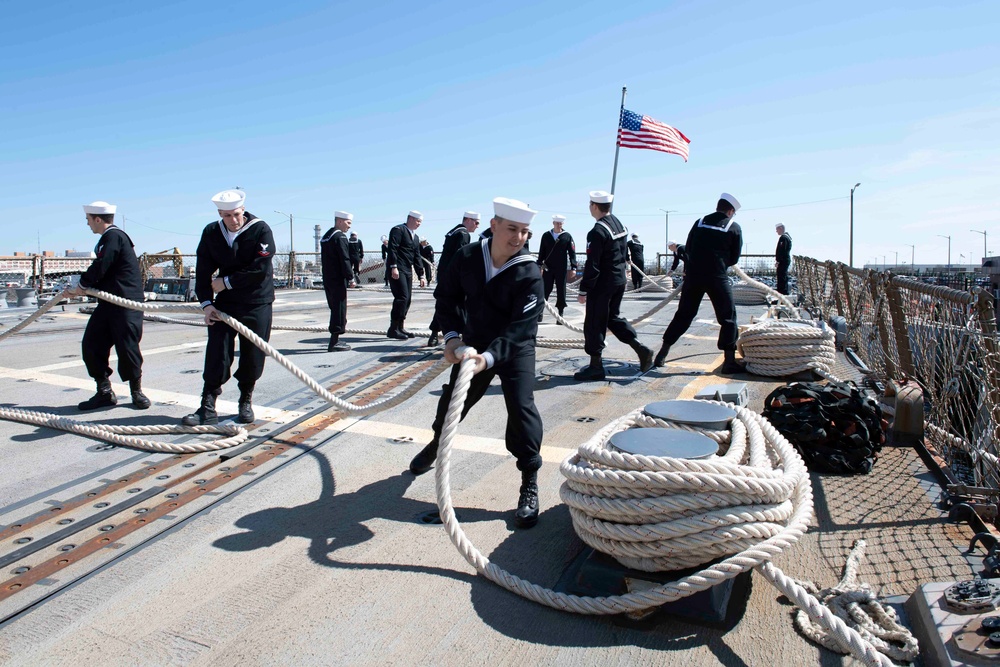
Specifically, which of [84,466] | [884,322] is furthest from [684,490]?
[884,322]

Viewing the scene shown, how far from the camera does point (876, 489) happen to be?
12.5 feet

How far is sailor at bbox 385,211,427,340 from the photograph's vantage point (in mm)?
9945

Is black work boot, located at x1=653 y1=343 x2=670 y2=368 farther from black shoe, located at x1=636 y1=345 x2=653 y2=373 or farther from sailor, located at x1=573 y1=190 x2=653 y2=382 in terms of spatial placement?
sailor, located at x1=573 y1=190 x2=653 y2=382

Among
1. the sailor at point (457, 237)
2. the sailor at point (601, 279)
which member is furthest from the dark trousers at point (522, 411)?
the sailor at point (457, 237)

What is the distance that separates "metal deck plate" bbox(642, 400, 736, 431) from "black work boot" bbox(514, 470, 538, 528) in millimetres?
684

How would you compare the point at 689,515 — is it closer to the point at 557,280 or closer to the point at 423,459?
the point at 423,459

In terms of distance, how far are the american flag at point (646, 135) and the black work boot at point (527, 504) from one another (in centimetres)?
Answer: 1544

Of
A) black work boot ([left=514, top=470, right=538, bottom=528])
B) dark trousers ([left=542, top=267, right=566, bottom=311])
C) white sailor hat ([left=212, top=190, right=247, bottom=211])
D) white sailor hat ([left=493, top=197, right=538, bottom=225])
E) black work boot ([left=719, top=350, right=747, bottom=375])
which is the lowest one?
black work boot ([left=514, top=470, right=538, bottom=528])

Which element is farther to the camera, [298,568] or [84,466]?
[84,466]

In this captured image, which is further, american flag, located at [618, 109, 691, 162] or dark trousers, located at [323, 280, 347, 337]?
american flag, located at [618, 109, 691, 162]

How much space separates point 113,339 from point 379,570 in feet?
13.0

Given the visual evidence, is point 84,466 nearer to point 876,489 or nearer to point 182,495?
point 182,495

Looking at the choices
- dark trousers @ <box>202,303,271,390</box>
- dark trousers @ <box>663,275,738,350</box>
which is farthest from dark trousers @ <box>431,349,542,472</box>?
dark trousers @ <box>663,275,738,350</box>

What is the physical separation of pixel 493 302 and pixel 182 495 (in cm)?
202
